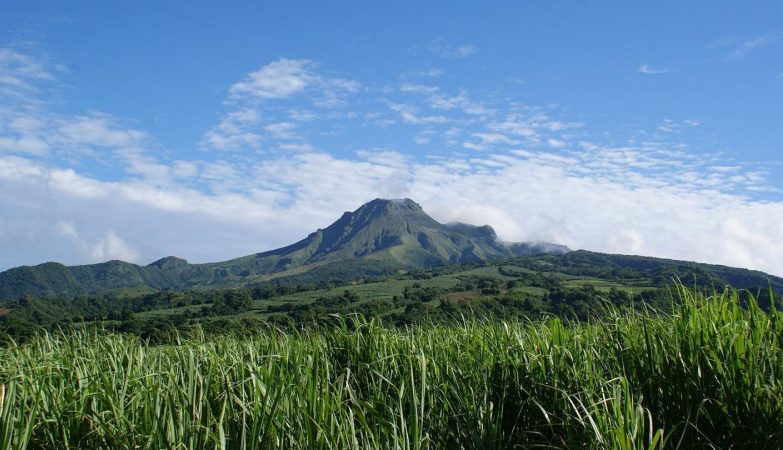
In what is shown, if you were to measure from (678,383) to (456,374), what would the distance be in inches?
77.6

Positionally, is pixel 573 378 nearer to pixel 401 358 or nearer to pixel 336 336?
pixel 401 358

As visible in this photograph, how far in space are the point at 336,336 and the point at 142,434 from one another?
3.22 metres

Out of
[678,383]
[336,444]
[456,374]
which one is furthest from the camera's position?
[456,374]

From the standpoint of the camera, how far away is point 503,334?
615 centimetres

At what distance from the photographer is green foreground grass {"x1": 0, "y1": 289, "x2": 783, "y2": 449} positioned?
12.2 feet

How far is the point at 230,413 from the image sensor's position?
4.25m

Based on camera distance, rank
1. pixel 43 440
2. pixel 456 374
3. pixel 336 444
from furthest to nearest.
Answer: pixel 456 374 < pixel 43 440 < pixel 336 444

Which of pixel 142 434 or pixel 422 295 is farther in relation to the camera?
pixel 422 295

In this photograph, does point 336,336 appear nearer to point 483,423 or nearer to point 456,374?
point 456,374

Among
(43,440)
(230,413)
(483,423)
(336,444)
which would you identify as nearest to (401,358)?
(483,423)

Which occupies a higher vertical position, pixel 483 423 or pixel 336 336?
pixel 336 336

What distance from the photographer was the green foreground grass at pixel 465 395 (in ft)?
12.2

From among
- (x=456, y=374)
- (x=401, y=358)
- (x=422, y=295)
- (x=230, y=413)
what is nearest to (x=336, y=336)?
(x=401, y=358)

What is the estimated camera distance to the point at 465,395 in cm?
482
